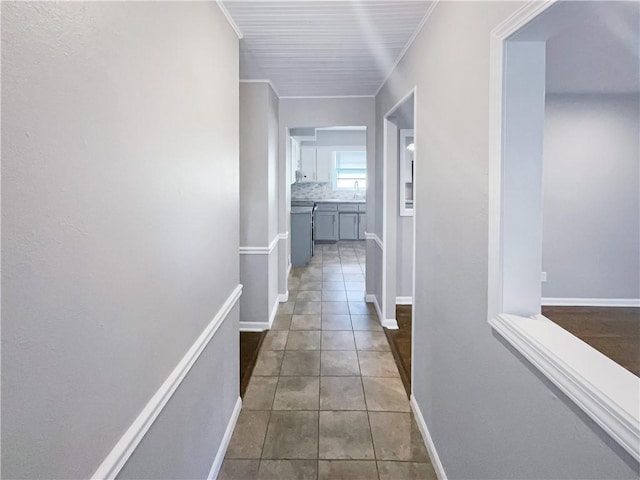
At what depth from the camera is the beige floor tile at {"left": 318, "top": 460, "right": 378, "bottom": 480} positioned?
194cm

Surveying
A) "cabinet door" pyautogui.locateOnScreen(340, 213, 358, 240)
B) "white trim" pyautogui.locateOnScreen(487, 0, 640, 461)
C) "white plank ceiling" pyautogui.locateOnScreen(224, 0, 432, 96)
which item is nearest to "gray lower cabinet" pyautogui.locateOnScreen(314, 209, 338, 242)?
"cabinet door" pyautogui.locateOnScreen(340, 213, 358, 240)

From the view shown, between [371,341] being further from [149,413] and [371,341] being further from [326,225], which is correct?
[326,225]

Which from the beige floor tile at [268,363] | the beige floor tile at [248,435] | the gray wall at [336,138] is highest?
the gray wall at [336,138]

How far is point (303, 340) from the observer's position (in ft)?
11.9

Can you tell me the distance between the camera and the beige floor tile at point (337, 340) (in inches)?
136

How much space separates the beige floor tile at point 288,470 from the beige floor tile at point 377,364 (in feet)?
3.37

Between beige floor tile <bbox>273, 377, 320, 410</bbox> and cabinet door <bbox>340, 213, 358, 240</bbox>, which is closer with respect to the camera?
beige floor tile <bbox>273, 377, 320, 410</bbox>

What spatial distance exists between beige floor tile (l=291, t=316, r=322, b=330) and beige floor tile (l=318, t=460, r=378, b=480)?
190 cm

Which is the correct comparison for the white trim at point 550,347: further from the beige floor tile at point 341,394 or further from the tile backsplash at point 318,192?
the tile backsplash at point 318,192

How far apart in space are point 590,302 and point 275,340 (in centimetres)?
353

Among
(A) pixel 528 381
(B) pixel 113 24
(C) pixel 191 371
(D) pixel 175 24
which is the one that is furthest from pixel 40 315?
(A) pixel 528 381

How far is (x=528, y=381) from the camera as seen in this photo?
3.67 feet

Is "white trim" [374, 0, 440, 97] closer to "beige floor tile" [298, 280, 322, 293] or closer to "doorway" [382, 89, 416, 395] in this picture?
"doorway" [382, 89, 416, 395]

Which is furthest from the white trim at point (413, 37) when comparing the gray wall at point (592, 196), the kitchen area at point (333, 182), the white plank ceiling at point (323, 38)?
the kitchen area at point (333, 182)
